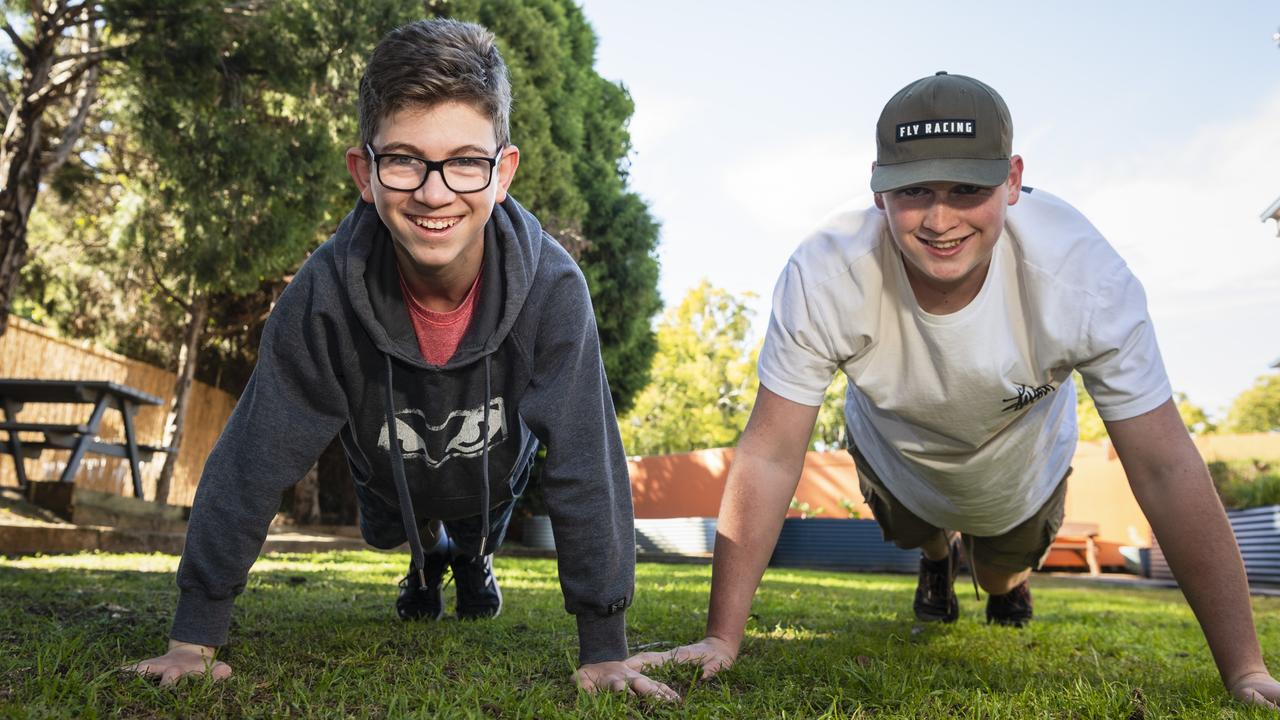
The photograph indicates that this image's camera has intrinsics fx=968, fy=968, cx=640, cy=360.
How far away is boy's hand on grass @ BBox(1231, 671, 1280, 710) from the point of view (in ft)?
7.84

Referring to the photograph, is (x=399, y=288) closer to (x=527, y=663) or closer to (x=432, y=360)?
(x=432, y=360)

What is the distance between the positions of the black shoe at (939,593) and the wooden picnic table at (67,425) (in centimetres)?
674

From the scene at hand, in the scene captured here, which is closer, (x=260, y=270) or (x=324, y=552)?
(x=324, y=552)

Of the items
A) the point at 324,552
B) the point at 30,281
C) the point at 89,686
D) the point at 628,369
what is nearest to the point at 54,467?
the point at 30,281

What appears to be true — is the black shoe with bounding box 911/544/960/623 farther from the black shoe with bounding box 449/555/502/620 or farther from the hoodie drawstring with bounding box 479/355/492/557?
the hoodie drawstring with bounding box 479/355/492/557

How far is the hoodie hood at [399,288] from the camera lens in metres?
2.61

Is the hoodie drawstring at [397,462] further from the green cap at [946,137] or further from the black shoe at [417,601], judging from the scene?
the green cap at [946,137]

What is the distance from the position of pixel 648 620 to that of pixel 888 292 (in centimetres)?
177

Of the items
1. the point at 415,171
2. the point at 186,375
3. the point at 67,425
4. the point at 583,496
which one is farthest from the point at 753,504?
the point at 186,375

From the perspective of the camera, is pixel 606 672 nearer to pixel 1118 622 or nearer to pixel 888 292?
pixel 888 292

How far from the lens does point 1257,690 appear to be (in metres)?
2.46

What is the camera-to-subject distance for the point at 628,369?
16.5 metres

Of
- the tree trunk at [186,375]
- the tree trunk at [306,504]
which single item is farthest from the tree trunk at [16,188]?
the tree trunk at [306,504]

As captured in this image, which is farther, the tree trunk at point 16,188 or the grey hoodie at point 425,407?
the tree trunk at point 16,188
